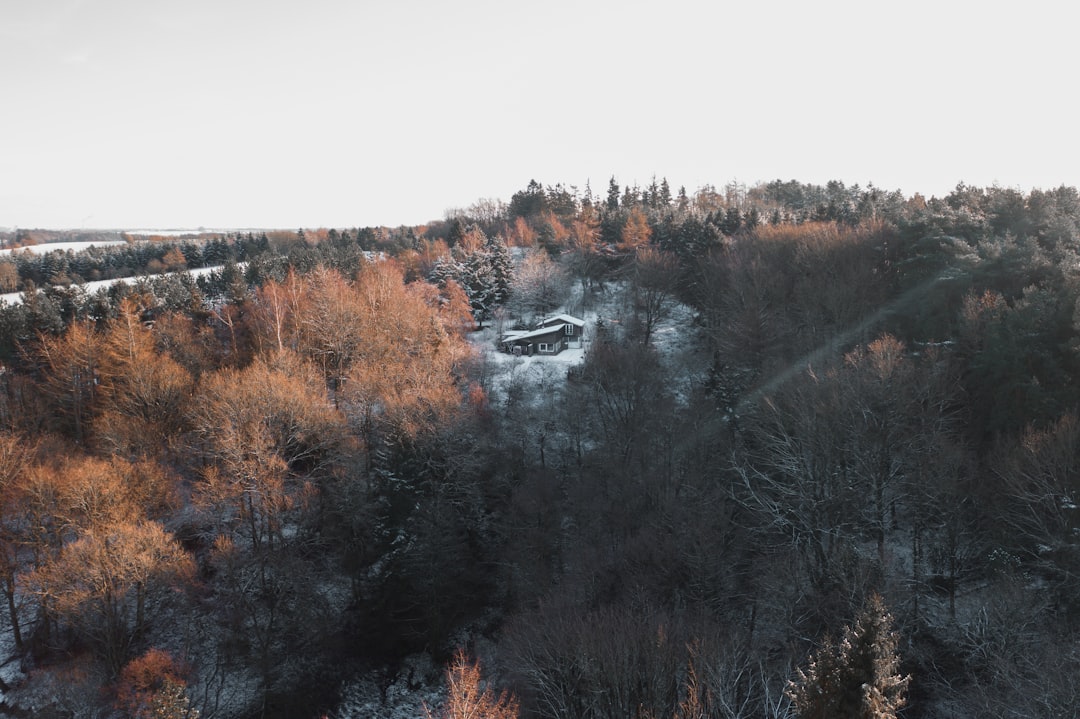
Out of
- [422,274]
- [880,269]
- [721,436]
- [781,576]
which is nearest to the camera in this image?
[781,576]

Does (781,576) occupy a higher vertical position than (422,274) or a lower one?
lower

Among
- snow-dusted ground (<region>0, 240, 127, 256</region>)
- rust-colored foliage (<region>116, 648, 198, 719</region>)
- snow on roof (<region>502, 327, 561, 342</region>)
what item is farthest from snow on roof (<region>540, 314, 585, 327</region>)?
snow-dusted ground (<region>0, 240, 127, 256</region>)

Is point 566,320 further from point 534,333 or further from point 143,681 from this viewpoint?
point 143,681

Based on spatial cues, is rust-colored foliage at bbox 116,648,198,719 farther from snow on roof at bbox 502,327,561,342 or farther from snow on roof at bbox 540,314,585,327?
snow on roof at bbox 540,314,585,327

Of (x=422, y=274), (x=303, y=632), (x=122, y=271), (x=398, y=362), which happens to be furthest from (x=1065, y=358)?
(x=122, y=271)

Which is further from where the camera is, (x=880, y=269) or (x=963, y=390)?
(x=880, y=269)

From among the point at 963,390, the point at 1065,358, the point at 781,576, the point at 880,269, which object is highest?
the point at 880,269

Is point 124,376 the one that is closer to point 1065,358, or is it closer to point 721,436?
point 721,436

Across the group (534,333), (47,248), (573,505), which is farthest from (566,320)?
(47,248)
